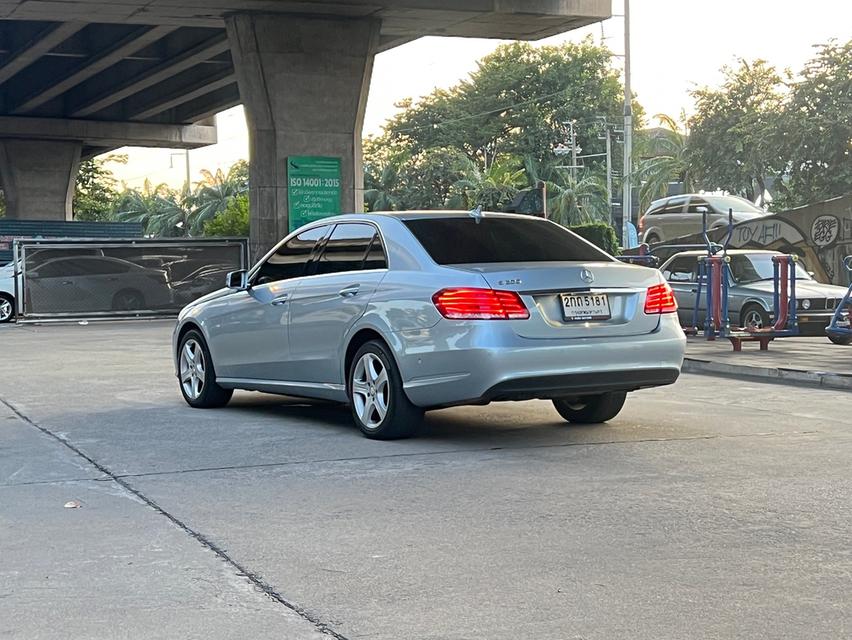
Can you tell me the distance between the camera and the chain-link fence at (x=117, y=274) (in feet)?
83.7

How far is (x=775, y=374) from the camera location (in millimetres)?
13812

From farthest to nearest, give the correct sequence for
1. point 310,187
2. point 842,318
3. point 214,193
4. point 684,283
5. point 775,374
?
point 214,193 → point 310,187 → point 684,283 → point 842,318 → point 775,374

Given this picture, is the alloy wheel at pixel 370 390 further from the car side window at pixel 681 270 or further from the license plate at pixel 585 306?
the car side window at pixel 681 270

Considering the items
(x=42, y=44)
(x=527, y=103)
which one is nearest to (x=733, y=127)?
(x=527, y=103)

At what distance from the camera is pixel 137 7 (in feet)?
83.1

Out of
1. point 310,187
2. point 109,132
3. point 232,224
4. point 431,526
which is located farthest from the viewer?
point 232,224

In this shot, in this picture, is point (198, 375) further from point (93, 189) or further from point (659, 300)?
point (93, 189)

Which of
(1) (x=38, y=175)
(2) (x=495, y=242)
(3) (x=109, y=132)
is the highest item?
(3) (x=109, y=132)

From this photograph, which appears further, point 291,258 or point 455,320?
point 291,258

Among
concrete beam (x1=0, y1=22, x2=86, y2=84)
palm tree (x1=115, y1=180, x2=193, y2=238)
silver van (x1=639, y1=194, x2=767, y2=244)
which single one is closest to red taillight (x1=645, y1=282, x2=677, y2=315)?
silver van (x1=639, y1=194, x2=767, y2=244)

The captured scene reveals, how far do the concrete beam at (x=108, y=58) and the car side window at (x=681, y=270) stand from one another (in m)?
14.5

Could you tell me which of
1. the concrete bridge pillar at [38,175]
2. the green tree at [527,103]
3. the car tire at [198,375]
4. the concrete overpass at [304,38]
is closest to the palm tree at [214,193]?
the green tree at [527,103]

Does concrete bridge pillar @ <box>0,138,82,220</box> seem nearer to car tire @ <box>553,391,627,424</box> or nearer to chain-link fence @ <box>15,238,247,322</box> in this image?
chain-link fence @ <box>15,238,247,322</box>

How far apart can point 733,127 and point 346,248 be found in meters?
58.6
